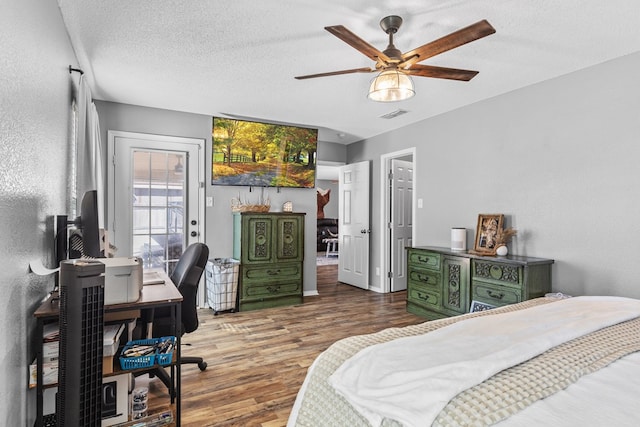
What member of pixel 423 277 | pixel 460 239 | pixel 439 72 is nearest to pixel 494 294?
pixel 460 239

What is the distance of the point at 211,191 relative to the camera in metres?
4.48

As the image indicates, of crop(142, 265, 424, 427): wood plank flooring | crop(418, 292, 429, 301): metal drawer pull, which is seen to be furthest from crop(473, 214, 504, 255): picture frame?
crop(142, 265, 424, 427): wood plank flooring

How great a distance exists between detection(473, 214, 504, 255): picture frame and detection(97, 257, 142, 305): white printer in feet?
10.2

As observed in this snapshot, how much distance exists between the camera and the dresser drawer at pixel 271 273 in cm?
431

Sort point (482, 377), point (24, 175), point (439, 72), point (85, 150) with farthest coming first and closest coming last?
1. point (85, 150)
2. point (439, 72)
3. point (24, 175)
4. point (482, 377)

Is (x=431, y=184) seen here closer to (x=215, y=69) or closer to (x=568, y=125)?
(x=568, y=125)

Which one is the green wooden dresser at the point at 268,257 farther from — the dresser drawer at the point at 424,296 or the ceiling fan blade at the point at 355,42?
the ceiling fan blade at the point at 355,42

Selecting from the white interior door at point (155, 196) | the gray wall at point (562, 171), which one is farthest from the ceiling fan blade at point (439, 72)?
the white interior door at point (155, 196)

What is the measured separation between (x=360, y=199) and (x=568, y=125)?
3080 millimetres

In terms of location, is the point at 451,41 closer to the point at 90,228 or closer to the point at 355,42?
the point at 355,42

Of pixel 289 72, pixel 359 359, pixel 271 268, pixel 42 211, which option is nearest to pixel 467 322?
Result: pixel 359 359

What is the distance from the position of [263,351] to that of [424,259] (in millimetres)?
2080

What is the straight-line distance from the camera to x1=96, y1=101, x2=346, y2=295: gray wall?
4023 mm

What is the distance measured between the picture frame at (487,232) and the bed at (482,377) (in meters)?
2.13
